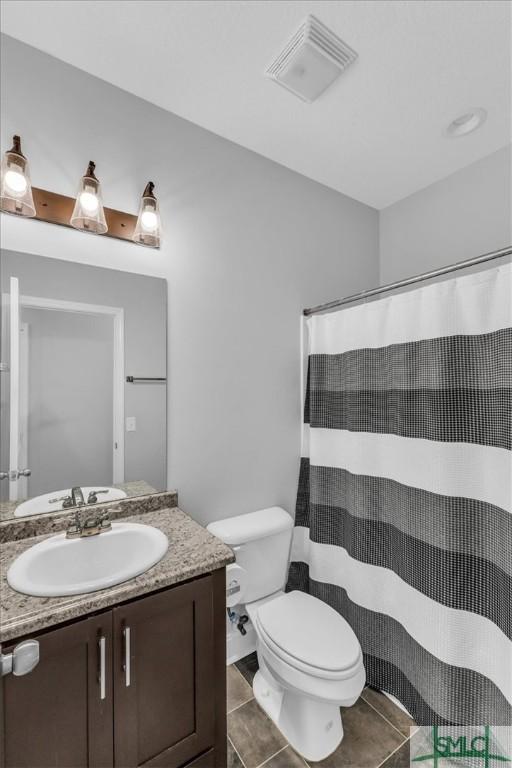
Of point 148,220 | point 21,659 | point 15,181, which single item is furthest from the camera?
point 148,220

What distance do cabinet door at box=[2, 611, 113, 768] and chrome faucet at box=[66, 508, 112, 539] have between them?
1.13 feet

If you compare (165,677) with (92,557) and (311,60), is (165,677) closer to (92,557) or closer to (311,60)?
(92,557)

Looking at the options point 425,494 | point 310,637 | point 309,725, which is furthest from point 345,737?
point 425,494

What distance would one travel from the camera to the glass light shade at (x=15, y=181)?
1.14m

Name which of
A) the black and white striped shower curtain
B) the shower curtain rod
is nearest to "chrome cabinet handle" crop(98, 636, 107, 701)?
the black and white striped shower curtain

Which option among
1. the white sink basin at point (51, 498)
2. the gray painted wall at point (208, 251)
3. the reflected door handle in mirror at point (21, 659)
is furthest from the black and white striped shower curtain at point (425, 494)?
the reflected door handle in mirror at point (21, 659)

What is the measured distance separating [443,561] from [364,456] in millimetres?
496

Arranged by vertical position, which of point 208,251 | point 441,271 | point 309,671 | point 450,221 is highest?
point 450,221

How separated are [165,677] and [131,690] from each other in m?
0.10

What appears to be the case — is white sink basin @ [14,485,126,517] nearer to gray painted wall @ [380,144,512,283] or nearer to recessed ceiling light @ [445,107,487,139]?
gray painted wall @ [380,144,512,283]

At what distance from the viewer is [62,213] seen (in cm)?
132

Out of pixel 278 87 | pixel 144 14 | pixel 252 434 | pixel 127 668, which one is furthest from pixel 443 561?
pixel 144 14

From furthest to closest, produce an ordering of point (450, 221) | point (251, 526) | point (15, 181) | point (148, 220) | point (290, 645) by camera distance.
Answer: point (450, 221), point (251, 526), point (148, 220), point (290, 645), point (15, 181)

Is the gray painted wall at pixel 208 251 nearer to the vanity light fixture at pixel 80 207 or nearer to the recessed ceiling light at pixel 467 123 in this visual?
the vanity light fixture at pixel 80 207
